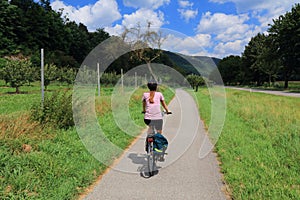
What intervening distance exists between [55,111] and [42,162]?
9.67 feet

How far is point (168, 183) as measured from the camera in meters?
4.20

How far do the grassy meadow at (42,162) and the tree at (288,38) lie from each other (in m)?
36.9

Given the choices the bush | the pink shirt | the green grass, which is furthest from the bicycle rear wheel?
the bush

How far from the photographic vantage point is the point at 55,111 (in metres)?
7.30

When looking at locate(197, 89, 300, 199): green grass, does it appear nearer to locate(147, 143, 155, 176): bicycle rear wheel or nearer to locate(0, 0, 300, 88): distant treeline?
locate(147, 143, 155, 176): bicycle rear wheel

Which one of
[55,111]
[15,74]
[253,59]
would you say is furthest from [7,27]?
[253,59]

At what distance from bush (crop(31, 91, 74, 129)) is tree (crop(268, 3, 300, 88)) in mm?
35752

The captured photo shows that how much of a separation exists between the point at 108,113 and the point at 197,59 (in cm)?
483

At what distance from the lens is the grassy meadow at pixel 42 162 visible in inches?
147

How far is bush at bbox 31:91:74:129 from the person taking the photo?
7.02 meters

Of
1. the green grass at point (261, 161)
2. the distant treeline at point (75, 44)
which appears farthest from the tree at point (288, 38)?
the green grass at point (261, 161)

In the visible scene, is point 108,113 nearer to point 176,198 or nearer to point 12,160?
point 12,160

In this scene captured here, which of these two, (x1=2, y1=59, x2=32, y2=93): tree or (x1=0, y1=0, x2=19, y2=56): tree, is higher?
(x1=0, y1=0, x2=19, y2=56): tree

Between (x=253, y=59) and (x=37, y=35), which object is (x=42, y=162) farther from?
(x=253, y=59)
